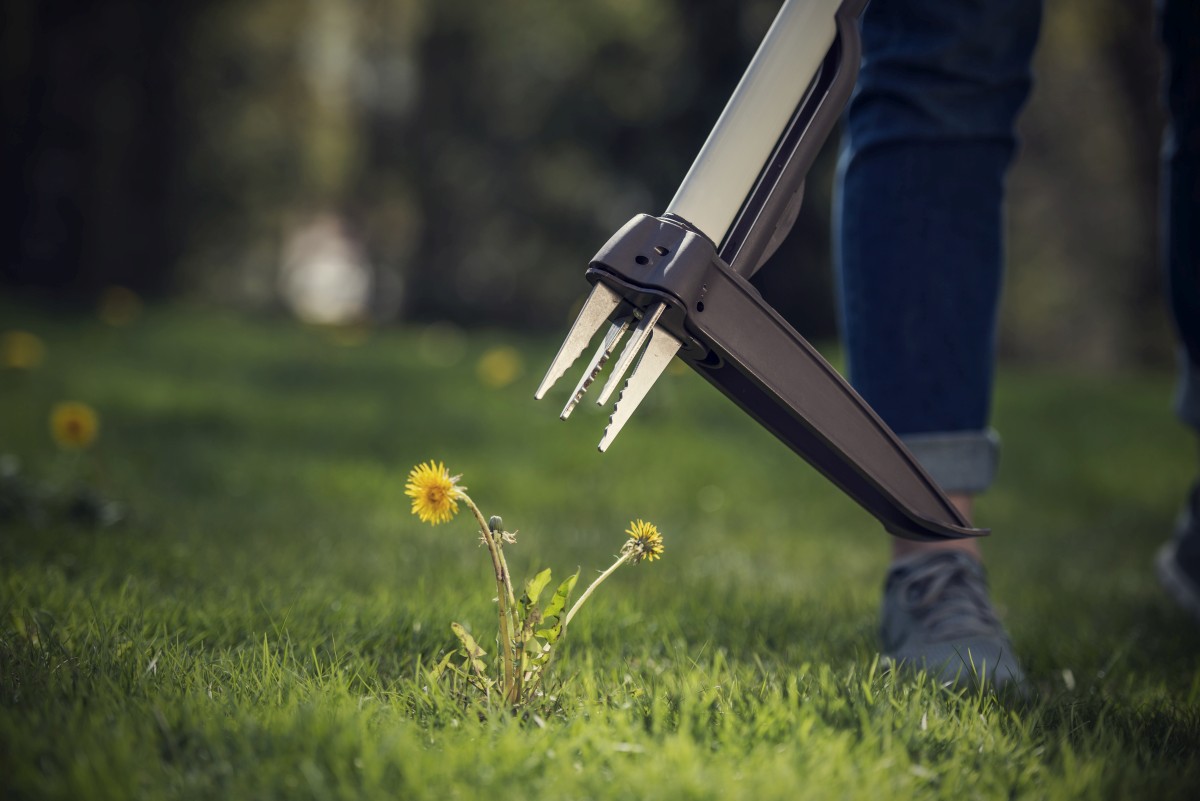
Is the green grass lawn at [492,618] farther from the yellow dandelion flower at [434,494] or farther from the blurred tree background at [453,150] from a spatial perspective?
the blurred tree background at [453,150]

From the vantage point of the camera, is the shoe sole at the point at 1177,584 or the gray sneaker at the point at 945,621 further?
the shoe sole at the point at 1177,584

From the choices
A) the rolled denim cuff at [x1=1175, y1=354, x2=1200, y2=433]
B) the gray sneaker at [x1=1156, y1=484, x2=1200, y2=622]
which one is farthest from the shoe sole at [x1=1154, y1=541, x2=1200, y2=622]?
the rolled denim cuff at [x1=1175, y1=354, x2=1200, y2=433]

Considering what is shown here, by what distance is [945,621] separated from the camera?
5.33 ft

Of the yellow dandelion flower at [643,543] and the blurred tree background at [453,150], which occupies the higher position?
the blurred tree background at [453,150]

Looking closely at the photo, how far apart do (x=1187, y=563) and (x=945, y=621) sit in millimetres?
1288

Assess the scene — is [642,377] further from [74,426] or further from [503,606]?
[74,426]

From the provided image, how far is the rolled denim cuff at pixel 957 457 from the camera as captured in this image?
68.9 inches

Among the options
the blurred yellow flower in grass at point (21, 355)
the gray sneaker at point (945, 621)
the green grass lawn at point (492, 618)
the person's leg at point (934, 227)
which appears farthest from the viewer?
the blurred yellow flower in grass at point (21, 355)

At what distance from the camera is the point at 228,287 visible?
18.8 metres

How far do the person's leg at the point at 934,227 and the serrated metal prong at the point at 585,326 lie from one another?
788 millimetres

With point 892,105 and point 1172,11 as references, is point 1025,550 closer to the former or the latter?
point 1172,11

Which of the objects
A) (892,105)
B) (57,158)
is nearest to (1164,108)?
(892,105)

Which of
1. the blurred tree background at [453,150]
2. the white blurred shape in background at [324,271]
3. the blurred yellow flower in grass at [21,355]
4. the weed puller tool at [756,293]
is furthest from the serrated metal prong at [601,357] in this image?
the white blurred shape in background at [324,271]

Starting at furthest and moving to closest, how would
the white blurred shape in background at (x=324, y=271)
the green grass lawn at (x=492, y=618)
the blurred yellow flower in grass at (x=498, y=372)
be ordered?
the white blurred shape in background at (x=324, y=271), the blurred yellow flower in grass at (x=498, y=372), the green grass lawn at (x=492, y=618)
